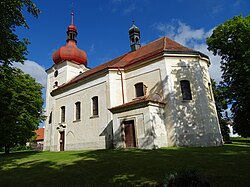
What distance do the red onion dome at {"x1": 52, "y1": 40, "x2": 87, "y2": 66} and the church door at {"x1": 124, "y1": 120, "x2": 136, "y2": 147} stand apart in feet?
54.8

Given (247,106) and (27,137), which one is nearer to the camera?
(247,106)

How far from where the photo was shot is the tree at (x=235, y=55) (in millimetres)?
16797

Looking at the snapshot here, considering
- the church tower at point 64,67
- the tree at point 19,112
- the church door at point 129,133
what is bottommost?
the church door at point 129,133

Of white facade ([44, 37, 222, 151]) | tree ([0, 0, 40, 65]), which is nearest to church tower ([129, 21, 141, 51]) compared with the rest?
white facade ([44, 37, 222, 151])

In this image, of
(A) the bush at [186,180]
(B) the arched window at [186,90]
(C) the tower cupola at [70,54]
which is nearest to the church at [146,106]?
(B) the arched window at [186,90]

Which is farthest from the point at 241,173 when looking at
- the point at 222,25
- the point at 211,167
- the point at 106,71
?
the point at 222,25

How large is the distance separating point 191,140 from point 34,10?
41.3 ft

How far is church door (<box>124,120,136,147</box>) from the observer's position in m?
14.7

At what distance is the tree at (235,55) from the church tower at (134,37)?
8621 mm

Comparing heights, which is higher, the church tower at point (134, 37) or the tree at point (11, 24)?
the church tower at point (134, 37)

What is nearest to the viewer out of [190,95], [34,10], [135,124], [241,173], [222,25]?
[241,173]

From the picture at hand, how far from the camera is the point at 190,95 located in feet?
52.5

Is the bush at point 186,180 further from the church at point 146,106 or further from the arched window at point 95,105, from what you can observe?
the arched window at point 95,105

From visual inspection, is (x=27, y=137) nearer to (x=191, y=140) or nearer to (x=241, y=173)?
(x=191, y=140)
